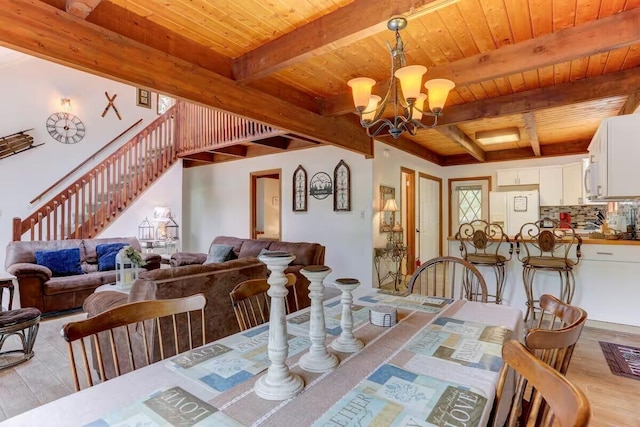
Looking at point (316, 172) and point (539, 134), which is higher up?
point (539, 134)

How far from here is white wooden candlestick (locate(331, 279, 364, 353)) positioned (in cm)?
127

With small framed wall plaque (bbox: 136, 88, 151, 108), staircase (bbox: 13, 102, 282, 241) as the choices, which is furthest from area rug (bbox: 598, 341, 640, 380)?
small framed wall plaque (bbox: 136, 88, 151, 108)

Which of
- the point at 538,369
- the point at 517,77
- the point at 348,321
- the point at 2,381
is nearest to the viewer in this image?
the point at 538,369

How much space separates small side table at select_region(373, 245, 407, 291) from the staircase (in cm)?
246

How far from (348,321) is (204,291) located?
4.94 ft

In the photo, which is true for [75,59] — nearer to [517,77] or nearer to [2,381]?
[2,381]

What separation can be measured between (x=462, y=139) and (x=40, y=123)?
7617mm

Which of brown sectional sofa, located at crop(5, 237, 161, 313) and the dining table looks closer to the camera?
the dining table

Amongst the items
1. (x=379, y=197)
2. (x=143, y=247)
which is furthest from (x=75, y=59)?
(x=143, y=247)

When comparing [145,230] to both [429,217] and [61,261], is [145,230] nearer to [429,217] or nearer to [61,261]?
[61,261]

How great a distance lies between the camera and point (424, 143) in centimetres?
627

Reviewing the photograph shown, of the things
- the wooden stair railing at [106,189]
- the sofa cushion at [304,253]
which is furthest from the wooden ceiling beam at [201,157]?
Answer: the sofa cushion at [304,253]

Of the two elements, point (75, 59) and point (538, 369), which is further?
point (75, 59)

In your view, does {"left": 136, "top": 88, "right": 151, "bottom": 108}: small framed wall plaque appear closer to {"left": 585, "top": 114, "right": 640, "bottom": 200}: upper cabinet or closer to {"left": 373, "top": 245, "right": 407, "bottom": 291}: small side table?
{"left": 373, "top": 245, "right": 407, "bottom": 291}: small side table
